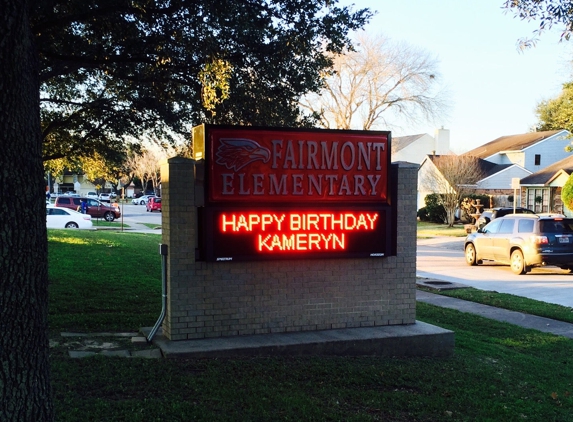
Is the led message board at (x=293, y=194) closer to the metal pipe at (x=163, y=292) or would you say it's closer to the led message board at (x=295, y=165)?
the led message board at (x=295, y=165)

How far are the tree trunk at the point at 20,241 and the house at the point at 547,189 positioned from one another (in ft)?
127

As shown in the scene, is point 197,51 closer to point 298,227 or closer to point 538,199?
point 298,227

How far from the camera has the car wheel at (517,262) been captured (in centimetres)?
1853

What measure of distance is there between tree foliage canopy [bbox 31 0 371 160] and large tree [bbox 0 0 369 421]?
22 mm

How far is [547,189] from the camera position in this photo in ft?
133

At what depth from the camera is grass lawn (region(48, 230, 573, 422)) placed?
5.13m

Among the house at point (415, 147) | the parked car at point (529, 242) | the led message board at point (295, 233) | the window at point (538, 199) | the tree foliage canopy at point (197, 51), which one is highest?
the house at point (415, 147)

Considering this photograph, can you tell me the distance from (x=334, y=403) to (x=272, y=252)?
255 cm

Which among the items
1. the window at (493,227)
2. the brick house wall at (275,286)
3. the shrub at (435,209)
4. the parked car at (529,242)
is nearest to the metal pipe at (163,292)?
the brick house wall at (275,286)

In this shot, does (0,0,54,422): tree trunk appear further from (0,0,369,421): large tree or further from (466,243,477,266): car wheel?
(466,243,477,266): car wheel

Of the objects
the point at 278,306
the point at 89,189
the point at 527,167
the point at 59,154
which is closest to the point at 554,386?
the point at 278,306

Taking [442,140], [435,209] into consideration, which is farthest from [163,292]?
[442,140]

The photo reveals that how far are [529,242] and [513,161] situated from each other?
36.7 metres

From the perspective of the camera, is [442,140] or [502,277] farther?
[442,140]
